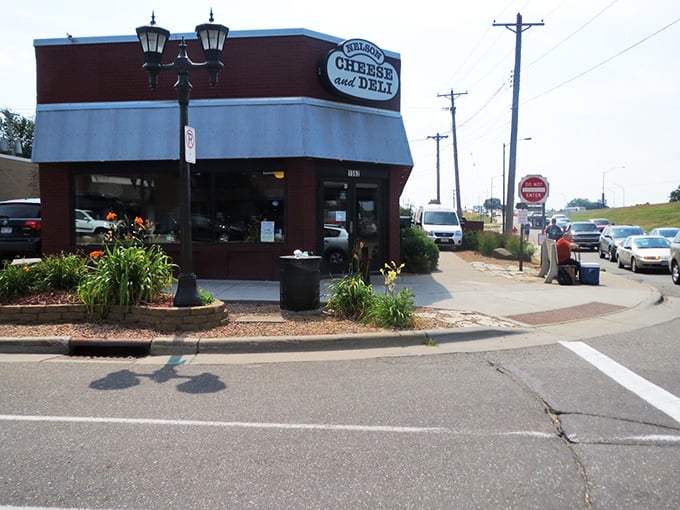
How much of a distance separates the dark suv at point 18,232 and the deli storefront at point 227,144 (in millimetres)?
766

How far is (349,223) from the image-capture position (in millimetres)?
13352

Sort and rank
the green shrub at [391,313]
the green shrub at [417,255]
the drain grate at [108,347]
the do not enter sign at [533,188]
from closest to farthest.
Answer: the drain grate at [108,347] < the green shrub at [391,313] < the green shrub at [417,255] < the do not enter sign at [533,188]

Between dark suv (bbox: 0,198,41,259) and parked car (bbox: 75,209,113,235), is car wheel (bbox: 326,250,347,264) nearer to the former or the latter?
parked car (bbox: 75,209,113,235)

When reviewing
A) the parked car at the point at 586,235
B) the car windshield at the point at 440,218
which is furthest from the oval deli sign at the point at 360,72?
the parked car at the point at 586,235

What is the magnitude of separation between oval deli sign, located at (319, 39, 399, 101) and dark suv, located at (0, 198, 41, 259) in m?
8.11

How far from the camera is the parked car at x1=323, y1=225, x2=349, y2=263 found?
13.1 m

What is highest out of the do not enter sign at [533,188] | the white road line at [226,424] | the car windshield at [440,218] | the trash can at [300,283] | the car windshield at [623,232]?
the do not enter sign at [533,188]

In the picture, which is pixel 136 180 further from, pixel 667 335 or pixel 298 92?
pixel 667 335

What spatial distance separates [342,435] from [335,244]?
910cm

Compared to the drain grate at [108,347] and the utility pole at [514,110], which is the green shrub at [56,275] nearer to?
the drain grate at [108,347]

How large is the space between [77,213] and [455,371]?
10.5m

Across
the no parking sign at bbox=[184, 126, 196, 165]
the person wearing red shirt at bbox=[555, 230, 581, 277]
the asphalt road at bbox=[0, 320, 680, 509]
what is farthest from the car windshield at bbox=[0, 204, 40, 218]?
the person wearing red shirt at bbox=[555, 230, 581, 277]

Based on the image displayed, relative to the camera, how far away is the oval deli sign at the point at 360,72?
40.6 feet

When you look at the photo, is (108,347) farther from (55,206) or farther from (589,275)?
(589,275)
